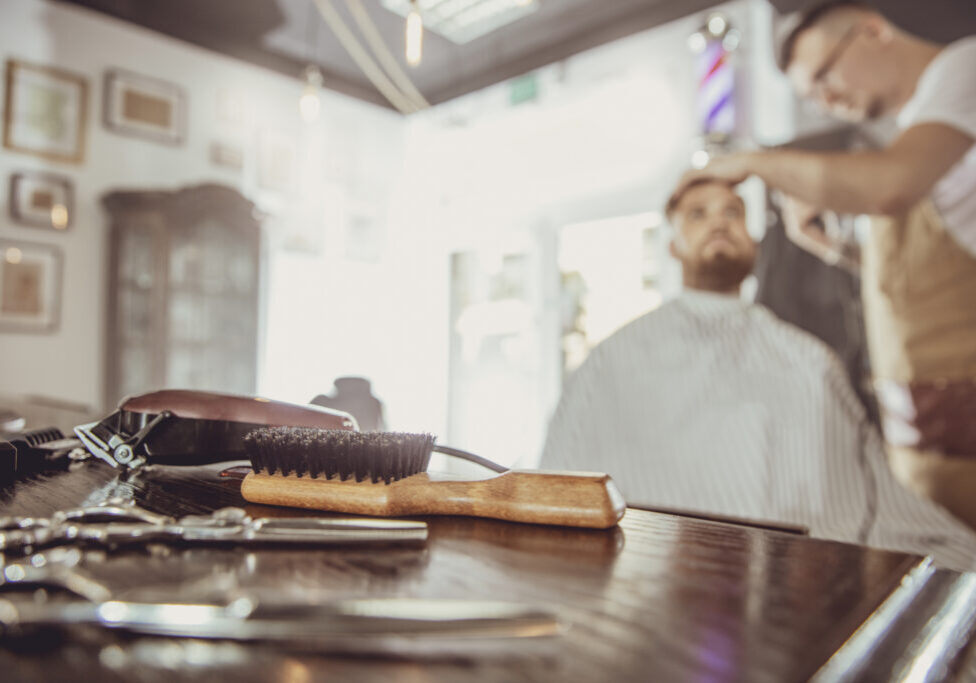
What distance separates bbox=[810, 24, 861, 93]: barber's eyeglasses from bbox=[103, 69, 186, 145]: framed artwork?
13.1 ft

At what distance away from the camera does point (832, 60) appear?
276 centimetres

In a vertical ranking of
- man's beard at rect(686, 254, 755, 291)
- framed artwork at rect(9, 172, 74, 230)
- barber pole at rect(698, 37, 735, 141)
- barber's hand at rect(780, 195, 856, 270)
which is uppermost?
barber pole at rect(698, 37, 735, 141)

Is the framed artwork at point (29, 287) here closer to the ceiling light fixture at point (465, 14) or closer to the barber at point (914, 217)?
the ceiling light fixture at point (465, 14)

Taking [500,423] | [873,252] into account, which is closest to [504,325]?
[500,423]

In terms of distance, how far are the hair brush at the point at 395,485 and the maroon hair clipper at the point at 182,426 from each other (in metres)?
0.15

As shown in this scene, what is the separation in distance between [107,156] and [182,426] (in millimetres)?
4193

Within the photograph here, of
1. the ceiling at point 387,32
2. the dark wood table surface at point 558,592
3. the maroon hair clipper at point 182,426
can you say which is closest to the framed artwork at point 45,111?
the ceiling at point 387,32

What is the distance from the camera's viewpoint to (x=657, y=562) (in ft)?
1.44

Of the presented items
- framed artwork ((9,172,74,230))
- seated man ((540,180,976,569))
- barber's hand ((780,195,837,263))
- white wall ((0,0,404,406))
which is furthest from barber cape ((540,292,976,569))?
framed artwork ((9,172,74,230))

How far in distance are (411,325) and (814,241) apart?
145 inches

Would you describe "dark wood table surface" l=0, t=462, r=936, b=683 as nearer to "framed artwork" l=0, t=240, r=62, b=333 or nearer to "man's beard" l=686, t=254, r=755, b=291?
"man's beard" l=686, t=254, r=755, b=291

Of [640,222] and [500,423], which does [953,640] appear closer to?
[640,222]

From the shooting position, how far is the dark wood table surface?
0.88ft

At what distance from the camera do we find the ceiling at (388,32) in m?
4.18
